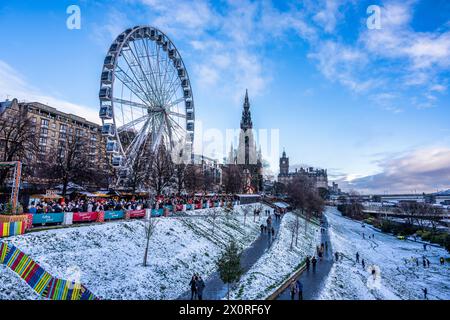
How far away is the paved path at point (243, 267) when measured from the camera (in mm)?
15984

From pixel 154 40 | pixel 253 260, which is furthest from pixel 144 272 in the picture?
pixel 154 40

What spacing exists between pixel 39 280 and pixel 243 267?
1230 cm

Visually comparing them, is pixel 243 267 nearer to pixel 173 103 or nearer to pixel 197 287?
pixel 197 287

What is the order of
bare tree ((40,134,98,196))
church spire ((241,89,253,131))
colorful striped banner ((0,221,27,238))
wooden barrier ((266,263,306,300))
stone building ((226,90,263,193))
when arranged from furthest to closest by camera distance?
1. church spire ((241,89,253,131))
2. stone building ((226,90,263,193))
3. bare tree ((40,134,98,196))
4. wooden barrier ((266,263,306,300))
5. colorful striped banner ((0,221,27,238))

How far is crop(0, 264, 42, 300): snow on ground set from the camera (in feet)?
37.8

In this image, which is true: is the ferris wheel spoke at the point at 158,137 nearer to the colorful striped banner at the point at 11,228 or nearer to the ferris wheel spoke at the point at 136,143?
the ferris wheel spoke at the point at 136,143

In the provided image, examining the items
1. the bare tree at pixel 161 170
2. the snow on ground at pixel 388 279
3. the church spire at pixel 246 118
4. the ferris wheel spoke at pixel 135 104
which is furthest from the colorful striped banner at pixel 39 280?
the church spire at pixel 246 118

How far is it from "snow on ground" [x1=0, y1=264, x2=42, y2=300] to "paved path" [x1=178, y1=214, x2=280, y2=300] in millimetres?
7009

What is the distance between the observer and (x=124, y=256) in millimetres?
18297

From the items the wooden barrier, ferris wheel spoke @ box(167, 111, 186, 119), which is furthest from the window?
the wooden barrier

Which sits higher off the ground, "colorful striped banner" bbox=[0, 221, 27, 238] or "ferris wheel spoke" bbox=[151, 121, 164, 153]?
"ferris wheel spoke" bbox=[151, 121, 164, 153]

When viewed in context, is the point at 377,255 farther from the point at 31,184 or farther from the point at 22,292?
the point at 31,184

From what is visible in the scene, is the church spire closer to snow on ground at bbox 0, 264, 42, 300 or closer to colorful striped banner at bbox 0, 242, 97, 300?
colorful striped banner at bbox 0, 242, 97, 300

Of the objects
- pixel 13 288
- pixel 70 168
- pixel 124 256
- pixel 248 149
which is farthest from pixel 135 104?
pixel 248 149
